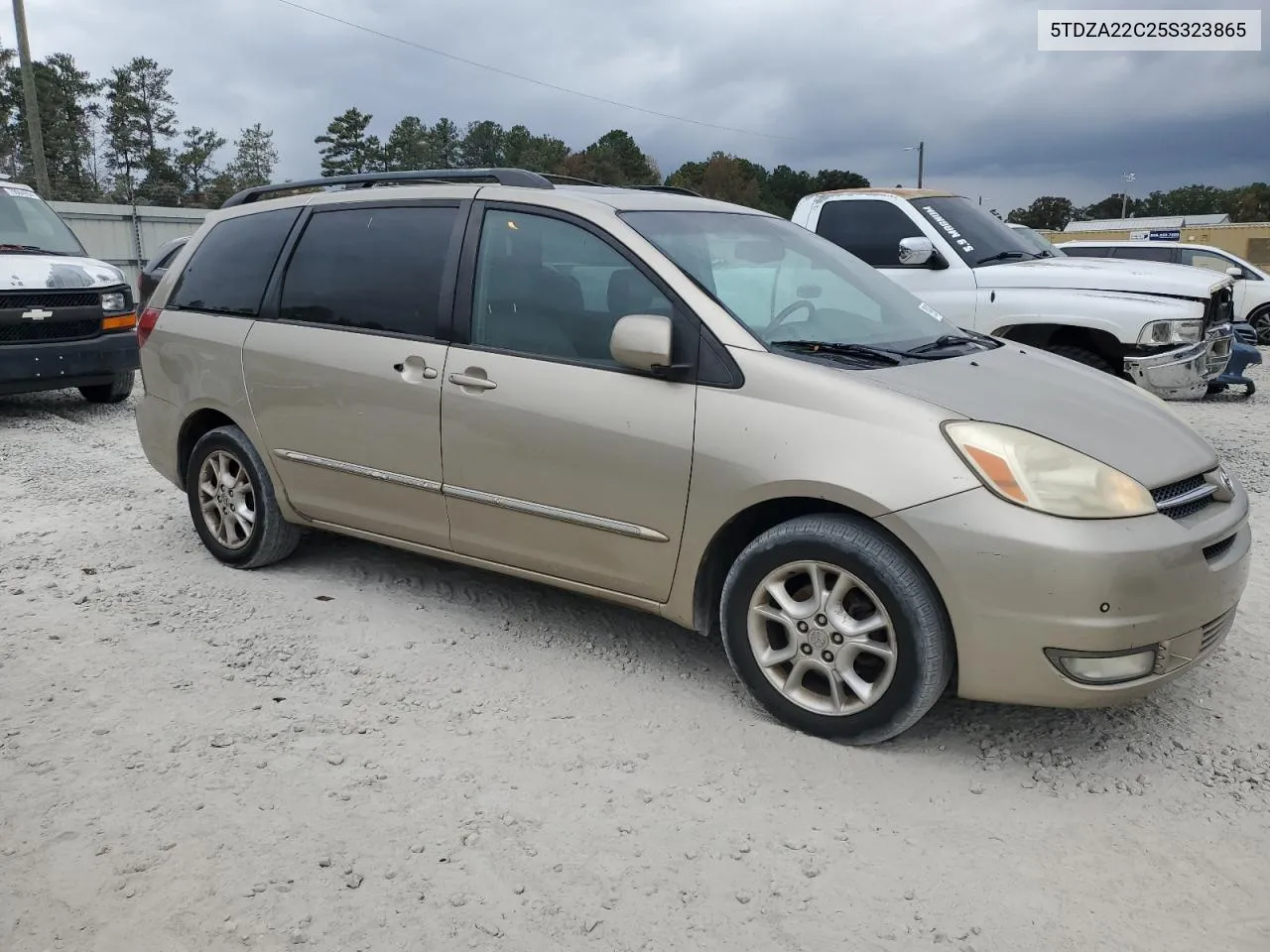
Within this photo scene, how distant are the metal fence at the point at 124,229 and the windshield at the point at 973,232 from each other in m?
16.2

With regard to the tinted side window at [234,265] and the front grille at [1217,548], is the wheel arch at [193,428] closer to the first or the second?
the tinted side window at [234,265]

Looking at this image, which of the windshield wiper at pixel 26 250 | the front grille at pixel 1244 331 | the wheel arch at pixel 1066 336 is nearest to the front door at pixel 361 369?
the wheel arch at pixel 1066 336

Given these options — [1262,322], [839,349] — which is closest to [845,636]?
[839,349]

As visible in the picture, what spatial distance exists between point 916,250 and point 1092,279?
131cm

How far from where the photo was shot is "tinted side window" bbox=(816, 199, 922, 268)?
8.11m

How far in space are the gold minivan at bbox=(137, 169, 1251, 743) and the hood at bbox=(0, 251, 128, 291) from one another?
453 centimetres

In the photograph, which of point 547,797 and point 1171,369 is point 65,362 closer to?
point 547,797

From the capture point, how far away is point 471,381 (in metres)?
3.90

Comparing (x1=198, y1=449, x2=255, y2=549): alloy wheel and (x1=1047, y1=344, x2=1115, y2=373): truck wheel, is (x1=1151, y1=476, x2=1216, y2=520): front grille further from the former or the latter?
(x1=1047, y1=344, x2=1115, y2=373): truck wheel

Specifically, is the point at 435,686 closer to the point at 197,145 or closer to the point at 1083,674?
the point at 1083,674

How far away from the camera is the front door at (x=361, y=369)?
410 cm

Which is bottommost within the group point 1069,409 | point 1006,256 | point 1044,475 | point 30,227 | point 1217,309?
point 1044,475

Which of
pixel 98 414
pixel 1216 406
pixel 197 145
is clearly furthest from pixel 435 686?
pixel 197 145

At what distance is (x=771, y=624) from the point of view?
133 inches
